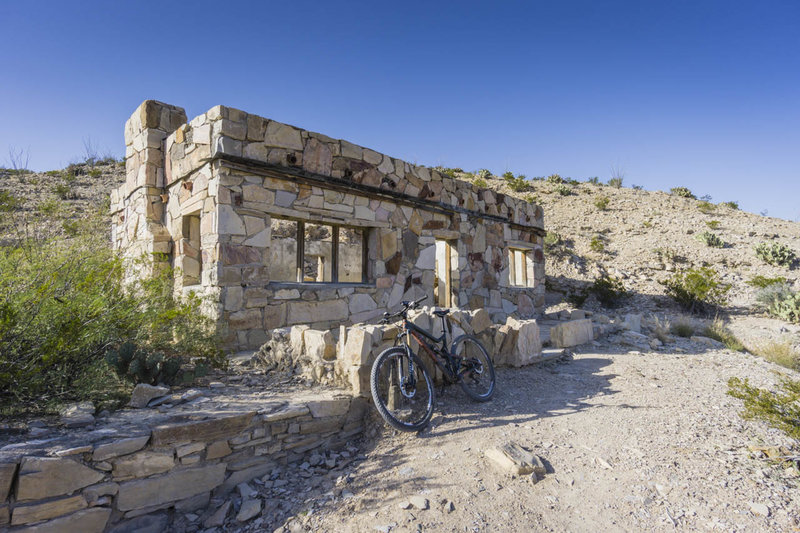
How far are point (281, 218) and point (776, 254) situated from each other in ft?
56.4

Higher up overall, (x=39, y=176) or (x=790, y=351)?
(x=39, y=176)

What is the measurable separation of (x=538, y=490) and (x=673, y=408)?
229 cm

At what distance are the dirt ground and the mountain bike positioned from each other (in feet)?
0.54

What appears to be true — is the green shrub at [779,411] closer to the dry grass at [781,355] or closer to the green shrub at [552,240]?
the dry grass at [781,355]

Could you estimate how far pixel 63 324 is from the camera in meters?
3.21

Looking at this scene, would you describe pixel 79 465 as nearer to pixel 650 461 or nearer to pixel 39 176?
pixel 650 461

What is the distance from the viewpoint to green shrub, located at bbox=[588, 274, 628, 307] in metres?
12.7

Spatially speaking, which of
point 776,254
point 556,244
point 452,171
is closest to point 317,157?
point 556,244

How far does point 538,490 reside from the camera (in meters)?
2.73

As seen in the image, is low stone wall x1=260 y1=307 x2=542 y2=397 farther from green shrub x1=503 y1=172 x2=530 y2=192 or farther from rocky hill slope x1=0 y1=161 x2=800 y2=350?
green shrub x1=503 y1=172 x2=530 y2=192

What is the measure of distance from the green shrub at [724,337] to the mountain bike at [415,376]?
5573mm

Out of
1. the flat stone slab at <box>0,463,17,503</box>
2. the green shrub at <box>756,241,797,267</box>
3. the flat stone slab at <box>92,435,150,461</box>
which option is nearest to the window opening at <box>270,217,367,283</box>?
the flat stone slab at <box>92,435,150,461</box>

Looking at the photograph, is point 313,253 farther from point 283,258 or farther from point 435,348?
point 435,348

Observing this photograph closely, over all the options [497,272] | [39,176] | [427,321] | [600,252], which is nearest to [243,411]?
[427,321]
